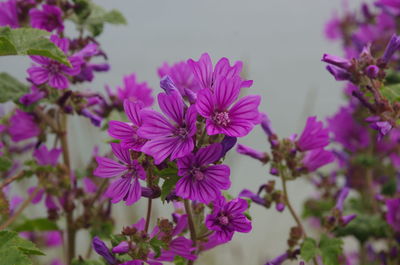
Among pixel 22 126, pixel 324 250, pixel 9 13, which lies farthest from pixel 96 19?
pixel 324 250

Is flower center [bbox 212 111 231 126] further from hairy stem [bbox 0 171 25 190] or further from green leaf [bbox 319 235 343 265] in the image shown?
hairy stem [bbox 0 171 25 190]

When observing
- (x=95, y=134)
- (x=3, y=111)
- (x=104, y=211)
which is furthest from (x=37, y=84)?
(x=95, y=134)

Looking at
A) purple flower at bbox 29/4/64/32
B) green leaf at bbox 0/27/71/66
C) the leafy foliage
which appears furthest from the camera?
purple flower at bbox 29/4/64/32

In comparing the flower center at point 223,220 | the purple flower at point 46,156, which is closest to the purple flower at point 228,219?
the flower center at point 223,220

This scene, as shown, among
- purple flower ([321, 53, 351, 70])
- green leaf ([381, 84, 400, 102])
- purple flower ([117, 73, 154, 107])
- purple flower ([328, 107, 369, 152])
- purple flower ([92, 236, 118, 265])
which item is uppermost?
purple flower ([328, 107, 369, 152])

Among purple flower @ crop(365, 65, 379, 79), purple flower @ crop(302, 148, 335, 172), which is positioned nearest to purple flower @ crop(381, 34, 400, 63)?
purple flower @ crop(365, 65, 379, 79)

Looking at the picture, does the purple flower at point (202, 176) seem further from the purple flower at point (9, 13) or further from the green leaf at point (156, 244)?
the purple flower at point (9, 13)
